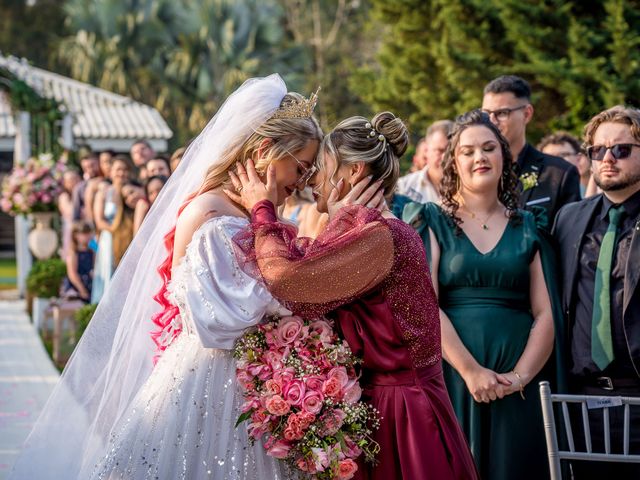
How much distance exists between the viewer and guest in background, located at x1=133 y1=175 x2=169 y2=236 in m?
8.94

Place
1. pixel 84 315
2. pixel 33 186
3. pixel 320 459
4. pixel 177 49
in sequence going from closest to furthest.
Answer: pixel 320 459 < pixel 84 315 < pixel 33 186 < pixel 177 49

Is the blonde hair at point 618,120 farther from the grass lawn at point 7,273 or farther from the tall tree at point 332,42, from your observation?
the tall tree at point 332,42

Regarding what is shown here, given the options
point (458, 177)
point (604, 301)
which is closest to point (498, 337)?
point (604, 301)

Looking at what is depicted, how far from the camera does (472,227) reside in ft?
15.5

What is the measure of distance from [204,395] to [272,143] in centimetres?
97

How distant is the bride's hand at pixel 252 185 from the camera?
362cm

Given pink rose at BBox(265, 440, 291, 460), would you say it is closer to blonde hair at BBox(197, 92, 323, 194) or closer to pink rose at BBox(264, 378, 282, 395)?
pink rose at BBox(264, 378, 282, 395)

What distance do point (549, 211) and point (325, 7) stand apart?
32393mm

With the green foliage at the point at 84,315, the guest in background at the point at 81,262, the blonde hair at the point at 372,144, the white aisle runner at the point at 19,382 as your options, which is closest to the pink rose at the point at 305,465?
the blonde hair at the point at 372,144

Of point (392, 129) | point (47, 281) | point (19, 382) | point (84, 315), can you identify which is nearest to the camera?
point (392, 129)

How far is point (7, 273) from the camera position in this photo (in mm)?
27297

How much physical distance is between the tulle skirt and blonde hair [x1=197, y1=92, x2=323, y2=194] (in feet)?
2.13

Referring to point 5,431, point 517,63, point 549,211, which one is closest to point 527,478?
point 549,211

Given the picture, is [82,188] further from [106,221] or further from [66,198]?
[106,221]
